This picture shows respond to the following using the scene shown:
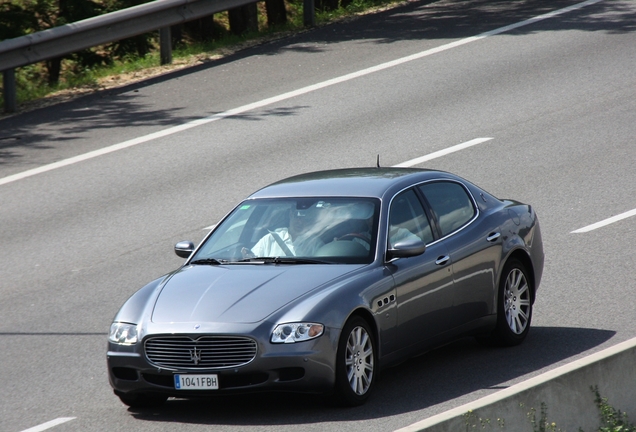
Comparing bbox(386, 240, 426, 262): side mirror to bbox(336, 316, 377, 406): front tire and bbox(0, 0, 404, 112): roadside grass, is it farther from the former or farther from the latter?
bbox(0, 0, 404, 112): roadside grass

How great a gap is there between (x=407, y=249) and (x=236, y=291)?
1.22 meters

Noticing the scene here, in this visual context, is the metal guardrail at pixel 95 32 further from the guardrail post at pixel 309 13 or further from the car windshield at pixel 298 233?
the car windshield at pixel 298 233

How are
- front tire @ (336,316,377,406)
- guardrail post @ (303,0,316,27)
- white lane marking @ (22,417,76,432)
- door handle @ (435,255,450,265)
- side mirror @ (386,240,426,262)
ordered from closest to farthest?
front tire @ (336,316,377,406) < white lane marking @ (22,417,76,432) < side mirror @ (386,240,426,262) < door handle @ (435,255,450,265) < guardrail post @ (303,0,316,27)

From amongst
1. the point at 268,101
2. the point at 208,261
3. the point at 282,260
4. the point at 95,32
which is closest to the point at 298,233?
the point at 282,260

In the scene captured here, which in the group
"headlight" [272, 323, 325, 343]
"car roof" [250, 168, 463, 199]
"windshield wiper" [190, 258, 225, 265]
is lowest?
"headlight" [272, 323, 325, 343]

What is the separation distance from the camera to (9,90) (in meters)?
17.4

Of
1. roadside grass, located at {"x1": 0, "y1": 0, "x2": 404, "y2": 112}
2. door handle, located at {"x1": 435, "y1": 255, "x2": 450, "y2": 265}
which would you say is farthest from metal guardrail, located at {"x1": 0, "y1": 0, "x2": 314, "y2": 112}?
door handle, located at {"x1": 435, "y1": 255, "x2": 450, "y2": 265}

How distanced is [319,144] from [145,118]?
2.99 metres

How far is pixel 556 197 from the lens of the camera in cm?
1301

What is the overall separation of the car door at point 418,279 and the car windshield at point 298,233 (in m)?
0.21

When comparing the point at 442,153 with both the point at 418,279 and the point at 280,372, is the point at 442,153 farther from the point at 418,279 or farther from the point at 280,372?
the point at 280,372

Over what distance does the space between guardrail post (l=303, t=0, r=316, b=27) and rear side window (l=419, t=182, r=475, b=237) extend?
12.7m

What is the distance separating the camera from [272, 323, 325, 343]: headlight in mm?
7137

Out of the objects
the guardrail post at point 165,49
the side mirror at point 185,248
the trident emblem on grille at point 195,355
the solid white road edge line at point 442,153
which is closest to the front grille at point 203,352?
the trident emblem on grille at point 195,355
